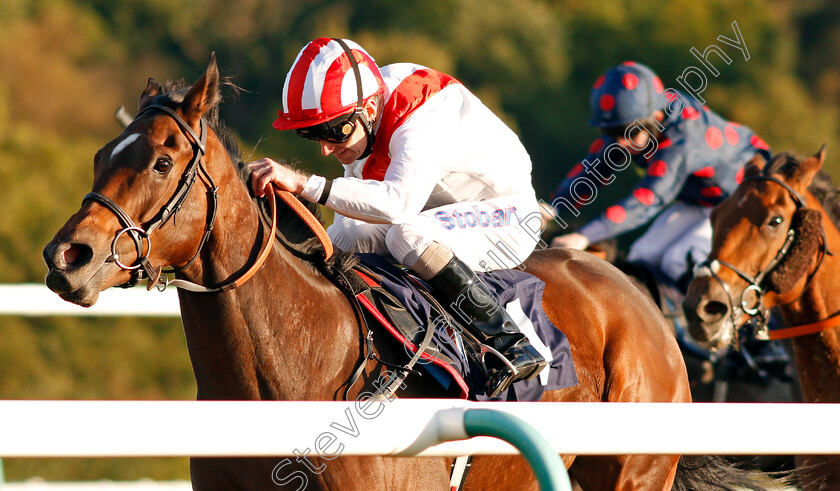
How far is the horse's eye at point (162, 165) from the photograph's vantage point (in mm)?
2244

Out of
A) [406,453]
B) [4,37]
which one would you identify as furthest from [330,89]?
[4,37]

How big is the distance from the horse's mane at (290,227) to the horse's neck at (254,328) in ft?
0.26

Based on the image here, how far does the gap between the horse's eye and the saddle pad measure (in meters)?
0.69

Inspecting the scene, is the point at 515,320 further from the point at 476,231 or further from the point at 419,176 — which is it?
the point at 419,176

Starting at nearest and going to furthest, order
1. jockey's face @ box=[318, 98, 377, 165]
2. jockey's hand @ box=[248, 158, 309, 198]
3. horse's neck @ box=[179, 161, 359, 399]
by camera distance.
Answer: horse's neck @ box=[179, 161, 359, 399]
jockey's hand @ box=[248, 158, 309, 198]
jockey's face @ box=[318, 98, 377, 165]

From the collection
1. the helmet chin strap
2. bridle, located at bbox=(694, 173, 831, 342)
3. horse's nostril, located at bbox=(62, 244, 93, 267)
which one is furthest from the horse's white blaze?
bridle, located at bbox=(694, 173, 831, 342)

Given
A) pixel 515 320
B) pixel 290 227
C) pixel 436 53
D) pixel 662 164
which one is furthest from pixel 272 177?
pixel 436 53

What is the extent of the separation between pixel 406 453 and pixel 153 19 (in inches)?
877

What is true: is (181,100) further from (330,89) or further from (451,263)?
(451,263)

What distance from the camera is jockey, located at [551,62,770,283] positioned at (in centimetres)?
489

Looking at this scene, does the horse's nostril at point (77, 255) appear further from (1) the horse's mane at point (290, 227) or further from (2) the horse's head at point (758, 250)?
(2) the horse's head at point (758, 250)

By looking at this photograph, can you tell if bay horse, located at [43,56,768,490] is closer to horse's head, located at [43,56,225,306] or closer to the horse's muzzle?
horse's head, located at [43,56,225,306]

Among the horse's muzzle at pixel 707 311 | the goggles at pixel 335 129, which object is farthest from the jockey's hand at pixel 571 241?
the goggles at pixel 335 129

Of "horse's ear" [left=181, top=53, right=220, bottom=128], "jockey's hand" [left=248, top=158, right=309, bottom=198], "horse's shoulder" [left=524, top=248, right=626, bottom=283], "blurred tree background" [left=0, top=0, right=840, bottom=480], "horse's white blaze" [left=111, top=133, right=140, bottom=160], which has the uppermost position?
"horse's ear" [left=181, top=53, right=220, bottom=128]
